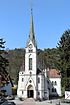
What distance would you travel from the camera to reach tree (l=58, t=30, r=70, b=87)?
211 feet

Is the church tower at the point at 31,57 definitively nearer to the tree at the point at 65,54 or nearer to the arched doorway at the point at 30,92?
the arched doorway at the point at 30,92

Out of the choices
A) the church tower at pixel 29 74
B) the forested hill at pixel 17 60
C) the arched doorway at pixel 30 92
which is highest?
the forested hill at pixel 17 60

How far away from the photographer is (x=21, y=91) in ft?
296

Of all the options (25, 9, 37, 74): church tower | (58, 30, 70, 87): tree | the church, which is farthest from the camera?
(25, 9, 37, 74): church tower

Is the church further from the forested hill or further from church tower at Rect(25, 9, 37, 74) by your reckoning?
the forested hill

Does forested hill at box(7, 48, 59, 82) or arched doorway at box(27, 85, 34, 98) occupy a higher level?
forested hill at box(7, 48, 59, 82)

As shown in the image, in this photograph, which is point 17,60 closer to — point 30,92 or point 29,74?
point 29,74

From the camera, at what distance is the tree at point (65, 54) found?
64312 mm

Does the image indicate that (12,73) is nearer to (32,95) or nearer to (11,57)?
(11,57)

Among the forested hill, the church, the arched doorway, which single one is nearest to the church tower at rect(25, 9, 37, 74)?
the church

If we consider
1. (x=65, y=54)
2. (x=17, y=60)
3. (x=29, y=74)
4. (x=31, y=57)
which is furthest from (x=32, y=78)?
(x=17, y=60)

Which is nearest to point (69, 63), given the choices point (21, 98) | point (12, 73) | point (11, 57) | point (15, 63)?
point (21, 98)

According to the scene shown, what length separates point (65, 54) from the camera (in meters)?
66.4

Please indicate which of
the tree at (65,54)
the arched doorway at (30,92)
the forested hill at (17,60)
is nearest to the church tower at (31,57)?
the arched doorway at (30,92)
